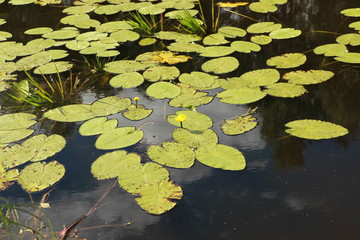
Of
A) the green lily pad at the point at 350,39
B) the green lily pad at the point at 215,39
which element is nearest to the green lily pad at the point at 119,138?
the green lily pad at the point at 215,39

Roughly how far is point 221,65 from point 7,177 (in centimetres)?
147

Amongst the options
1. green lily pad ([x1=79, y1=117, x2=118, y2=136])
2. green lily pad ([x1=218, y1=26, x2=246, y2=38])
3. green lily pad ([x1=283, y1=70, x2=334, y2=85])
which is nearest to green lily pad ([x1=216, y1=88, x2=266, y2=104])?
green lily pad ([x1=283, y1=70, x2=334, y2=85])

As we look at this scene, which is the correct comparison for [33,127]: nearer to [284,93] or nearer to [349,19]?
[284,93]

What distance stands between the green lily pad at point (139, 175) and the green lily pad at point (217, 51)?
1.23 metres

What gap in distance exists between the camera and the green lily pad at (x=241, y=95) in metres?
2.41

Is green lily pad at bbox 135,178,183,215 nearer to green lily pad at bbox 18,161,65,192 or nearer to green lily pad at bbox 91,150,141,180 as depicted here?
green lily pad at bbox 91,150,141,180

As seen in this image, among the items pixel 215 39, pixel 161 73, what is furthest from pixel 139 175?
pixel 215 39

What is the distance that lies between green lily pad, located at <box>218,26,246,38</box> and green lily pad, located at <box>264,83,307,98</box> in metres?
0.82

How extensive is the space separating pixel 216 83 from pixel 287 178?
917mm

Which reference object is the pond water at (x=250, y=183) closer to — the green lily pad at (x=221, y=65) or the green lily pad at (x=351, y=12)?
the green lily pad at (x=221, y=65)

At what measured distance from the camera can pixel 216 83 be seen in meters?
2.63

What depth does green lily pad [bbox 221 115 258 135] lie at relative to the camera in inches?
86.7

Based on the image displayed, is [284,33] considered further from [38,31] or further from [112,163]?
[38,31]

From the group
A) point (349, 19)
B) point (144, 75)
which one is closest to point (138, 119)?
point (144, 75)
